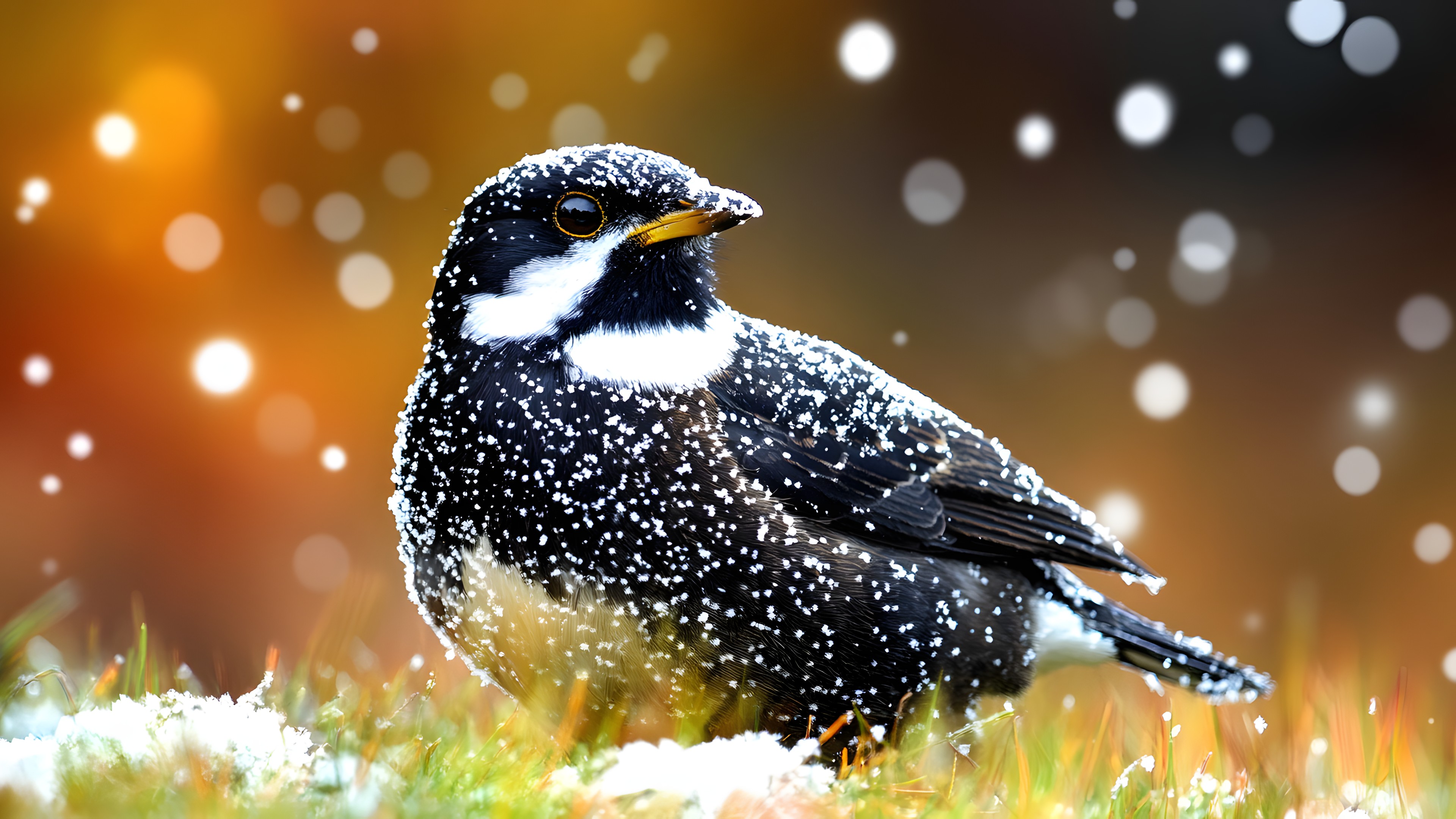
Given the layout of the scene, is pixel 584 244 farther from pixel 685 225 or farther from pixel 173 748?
pixel 173 748

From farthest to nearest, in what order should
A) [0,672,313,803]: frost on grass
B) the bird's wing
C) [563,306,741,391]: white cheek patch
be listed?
the bird's wing
[563,306,741,391]: white cheek patch
[0,672,313,803]: frost on grass

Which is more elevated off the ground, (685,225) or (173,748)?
(685,225)

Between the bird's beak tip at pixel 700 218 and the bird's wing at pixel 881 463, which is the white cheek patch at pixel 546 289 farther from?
the bird's wing at pixel 881 463

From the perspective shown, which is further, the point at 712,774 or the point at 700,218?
the point at 700,218

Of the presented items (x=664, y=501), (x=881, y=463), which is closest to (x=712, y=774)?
(x=664, y=501)

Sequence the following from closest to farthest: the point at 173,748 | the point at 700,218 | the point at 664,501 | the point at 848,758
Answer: the point at 173,748
the point at 664,501
the point at 700,218
the point at 848,758

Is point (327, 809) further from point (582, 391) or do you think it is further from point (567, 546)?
point (582, 391)

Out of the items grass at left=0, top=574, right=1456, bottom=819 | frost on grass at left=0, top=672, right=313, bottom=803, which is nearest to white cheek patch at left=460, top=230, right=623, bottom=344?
grass at left=0, top=574, right=1456, bottom=819

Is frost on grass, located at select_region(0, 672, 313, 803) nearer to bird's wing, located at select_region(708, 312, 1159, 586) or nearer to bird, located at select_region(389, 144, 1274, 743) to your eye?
bird, located at select_region(389, 144, 1274, 743)
